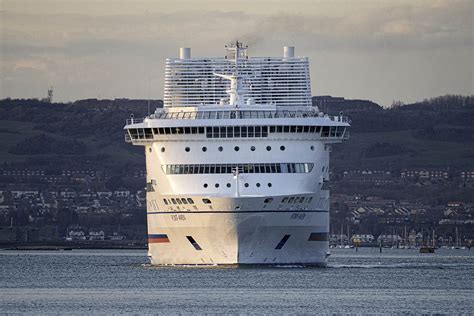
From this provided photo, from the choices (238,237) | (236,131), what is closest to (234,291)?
(238,237)

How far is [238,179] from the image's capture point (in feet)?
300

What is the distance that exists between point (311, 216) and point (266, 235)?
3506mm

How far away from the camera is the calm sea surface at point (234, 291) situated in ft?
237

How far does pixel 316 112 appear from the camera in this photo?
96.9 m

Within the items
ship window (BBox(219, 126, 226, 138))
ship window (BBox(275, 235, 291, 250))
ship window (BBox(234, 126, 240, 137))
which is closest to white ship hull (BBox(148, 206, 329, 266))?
ship window (BBox(275, 235, 291, 250))

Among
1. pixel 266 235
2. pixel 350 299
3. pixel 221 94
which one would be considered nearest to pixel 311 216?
pixel 266 235

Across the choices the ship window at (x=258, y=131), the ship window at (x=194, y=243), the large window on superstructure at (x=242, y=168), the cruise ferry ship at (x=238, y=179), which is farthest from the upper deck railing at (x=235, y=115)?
the ship window at (x=194, y=243)

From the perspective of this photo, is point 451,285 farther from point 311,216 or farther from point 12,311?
point 12,311

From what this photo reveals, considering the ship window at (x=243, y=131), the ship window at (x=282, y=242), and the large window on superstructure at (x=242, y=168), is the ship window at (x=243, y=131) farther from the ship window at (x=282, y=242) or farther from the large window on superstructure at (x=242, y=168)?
the ship window at (x=282, y=242)

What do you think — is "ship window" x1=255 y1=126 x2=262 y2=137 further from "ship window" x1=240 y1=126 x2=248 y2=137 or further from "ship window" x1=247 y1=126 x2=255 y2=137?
"ship window" x1=240 y1=126 x2=248 y2=137

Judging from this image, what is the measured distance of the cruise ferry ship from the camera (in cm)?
9081

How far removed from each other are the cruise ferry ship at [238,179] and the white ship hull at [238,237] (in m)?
0.05

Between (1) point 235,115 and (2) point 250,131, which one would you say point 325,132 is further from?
(1) point 235,115

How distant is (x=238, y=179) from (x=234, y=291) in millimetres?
11359
